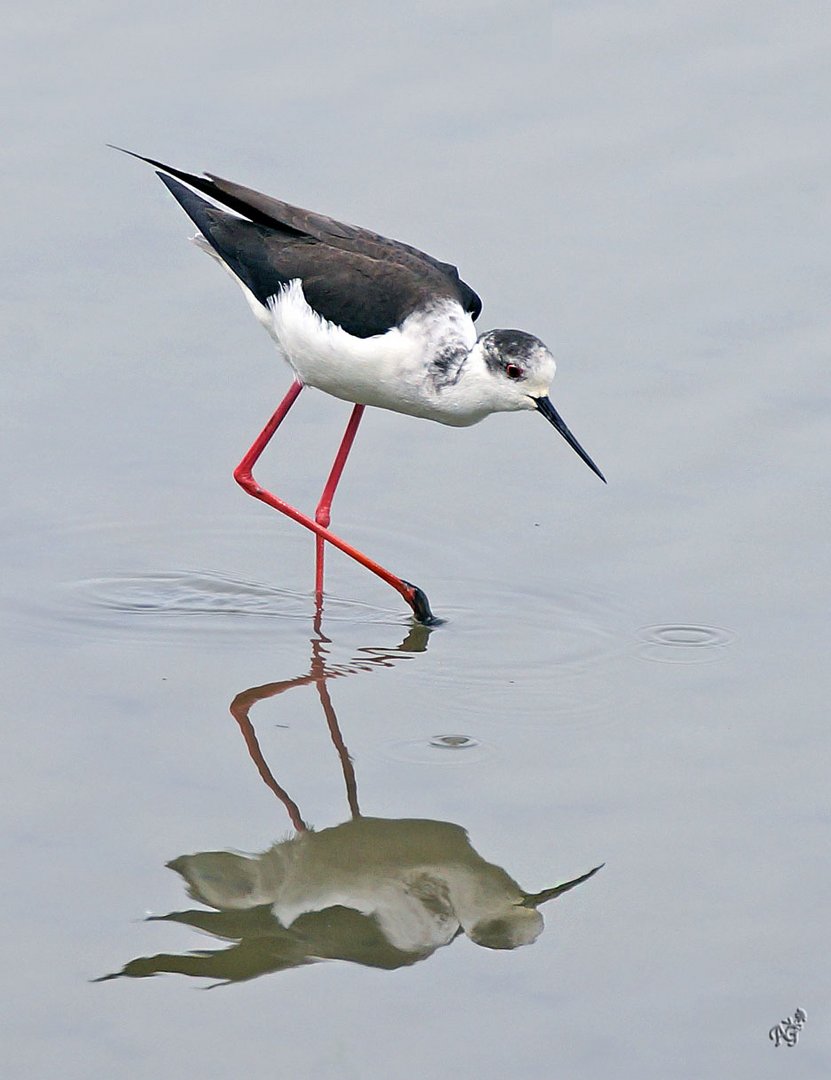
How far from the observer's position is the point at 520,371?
6.83 meters

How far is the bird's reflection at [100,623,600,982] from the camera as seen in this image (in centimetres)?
476

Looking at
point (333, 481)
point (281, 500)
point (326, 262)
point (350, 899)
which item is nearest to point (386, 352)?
point (326, 262)

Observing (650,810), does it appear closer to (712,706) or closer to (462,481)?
(712,706)

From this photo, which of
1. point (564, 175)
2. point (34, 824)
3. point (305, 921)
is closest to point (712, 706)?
point (305, 921)

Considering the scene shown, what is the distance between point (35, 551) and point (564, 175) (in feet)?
11.4

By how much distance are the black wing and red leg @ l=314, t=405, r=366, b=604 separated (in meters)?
0.52

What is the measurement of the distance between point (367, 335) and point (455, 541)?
31.0 inches

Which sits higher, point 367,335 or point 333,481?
point 367,335

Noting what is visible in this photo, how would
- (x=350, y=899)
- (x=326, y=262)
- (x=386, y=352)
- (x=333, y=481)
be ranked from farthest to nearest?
(x=333, y=481), (x=326, y=262), (x=386, y=352), (x=350, y=899)

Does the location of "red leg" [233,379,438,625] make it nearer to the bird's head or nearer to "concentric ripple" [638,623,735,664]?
the bird's head

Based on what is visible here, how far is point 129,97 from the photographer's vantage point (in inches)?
386

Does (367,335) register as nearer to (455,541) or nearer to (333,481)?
(333,481)

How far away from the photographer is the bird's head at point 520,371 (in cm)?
682

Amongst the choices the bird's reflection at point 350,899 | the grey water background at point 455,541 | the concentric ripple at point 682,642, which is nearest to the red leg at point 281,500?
the grey water background at point 455,541
